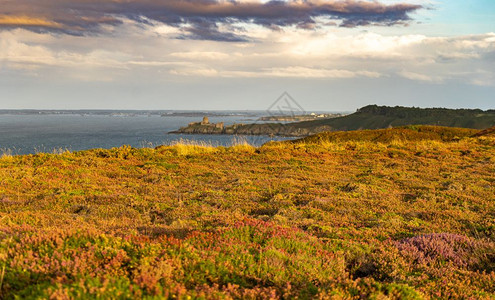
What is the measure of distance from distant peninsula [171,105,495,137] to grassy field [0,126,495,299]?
2964 inches

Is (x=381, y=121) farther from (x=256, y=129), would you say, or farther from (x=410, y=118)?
(x=256, y=129)

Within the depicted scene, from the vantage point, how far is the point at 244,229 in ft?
22.7

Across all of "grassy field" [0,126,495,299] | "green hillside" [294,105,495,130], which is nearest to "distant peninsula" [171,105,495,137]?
"green hillside" [294,105,495,130]

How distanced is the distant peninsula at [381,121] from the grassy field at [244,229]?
75287mm

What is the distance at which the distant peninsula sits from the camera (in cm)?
10088

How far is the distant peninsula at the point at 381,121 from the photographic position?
101 m

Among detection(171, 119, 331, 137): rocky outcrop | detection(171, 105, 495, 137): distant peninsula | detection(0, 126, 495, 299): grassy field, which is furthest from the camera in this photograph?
detection(171, 119, 331, 137): rocky outcrop

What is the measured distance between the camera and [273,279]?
4840 mm

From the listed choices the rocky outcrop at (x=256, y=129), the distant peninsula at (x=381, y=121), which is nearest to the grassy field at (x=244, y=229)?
the distant peninsula at (x=381, y=121)

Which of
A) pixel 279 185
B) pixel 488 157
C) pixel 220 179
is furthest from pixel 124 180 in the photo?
pixel 488 157

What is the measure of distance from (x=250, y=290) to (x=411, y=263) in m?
3.80

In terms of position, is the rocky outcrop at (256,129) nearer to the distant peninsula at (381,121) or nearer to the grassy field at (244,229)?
the distant peninsula at (381,121)

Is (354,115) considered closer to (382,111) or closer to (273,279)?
(382,111)

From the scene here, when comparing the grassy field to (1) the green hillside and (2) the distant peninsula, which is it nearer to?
(2) the distant peninsula
